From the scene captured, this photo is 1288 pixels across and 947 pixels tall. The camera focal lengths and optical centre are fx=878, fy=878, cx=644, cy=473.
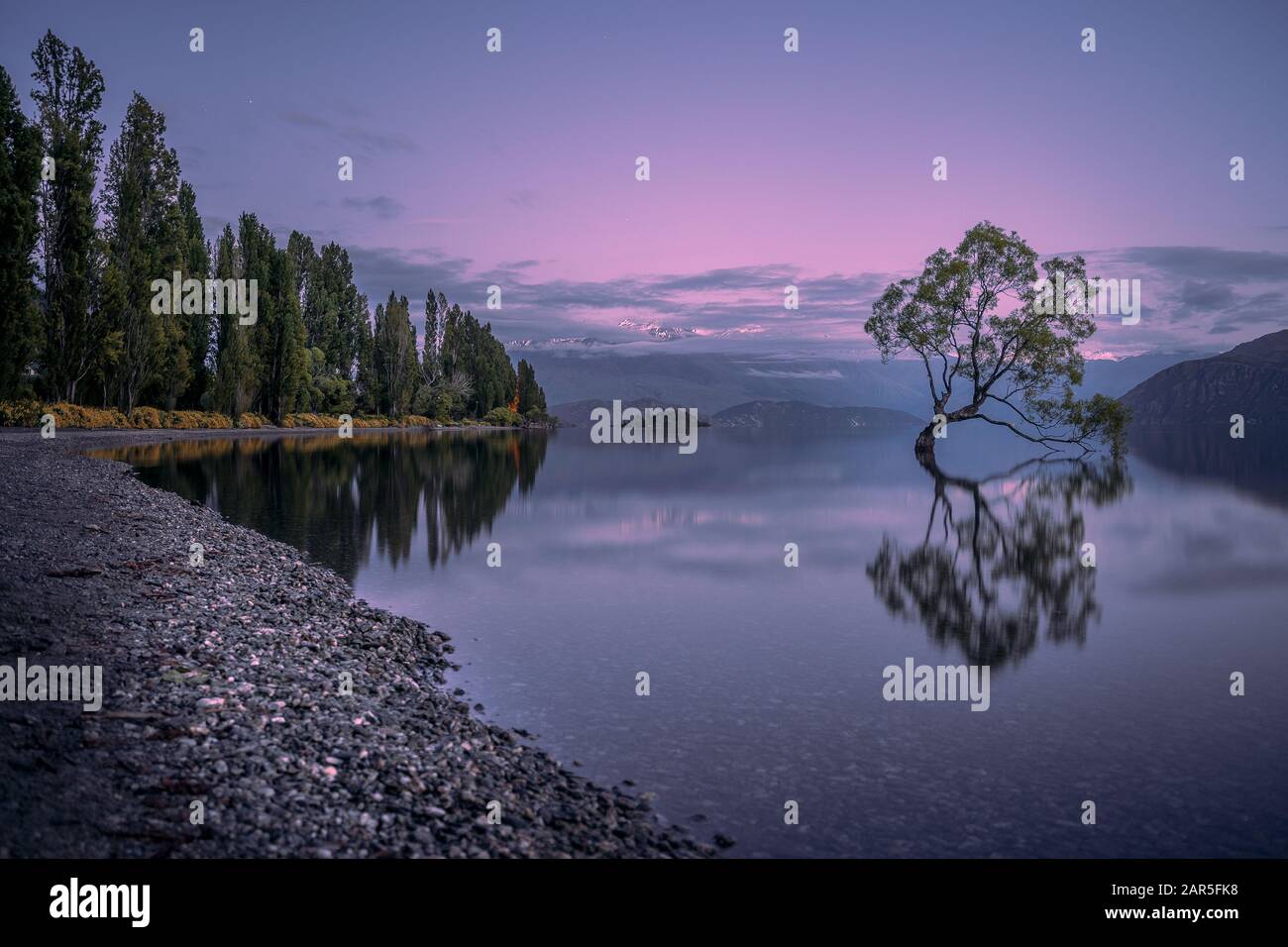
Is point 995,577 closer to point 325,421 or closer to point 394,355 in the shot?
point 325,421

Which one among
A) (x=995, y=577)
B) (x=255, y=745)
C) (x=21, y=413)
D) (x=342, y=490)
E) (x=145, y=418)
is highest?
(x=21, y=413)

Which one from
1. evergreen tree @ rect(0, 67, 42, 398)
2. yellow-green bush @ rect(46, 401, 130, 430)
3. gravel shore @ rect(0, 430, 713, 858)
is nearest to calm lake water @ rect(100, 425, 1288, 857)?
gravel shore @ rect(0, 430, 713, 858)

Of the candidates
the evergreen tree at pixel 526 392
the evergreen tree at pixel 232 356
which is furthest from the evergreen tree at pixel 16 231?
the evergreen tree at pixel 526 392

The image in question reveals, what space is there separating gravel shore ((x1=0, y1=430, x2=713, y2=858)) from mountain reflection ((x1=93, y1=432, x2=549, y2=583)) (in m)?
7.09

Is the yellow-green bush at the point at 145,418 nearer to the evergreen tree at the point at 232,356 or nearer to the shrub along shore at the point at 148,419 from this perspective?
the shrub along shore at the point at 148,419

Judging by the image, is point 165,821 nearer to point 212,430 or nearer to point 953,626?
point 953,626

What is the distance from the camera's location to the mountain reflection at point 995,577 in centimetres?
1658

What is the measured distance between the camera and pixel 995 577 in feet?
73.2

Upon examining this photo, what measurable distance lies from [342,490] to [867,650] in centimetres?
2911

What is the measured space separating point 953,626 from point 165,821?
14.1 metres

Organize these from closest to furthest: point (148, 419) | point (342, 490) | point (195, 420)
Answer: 1. point (342, 490)
2. point (148, 419)
3. point (195, 420)

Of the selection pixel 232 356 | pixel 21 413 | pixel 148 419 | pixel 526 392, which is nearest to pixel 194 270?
pixel 232 356

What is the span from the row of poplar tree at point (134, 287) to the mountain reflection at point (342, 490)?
9408 millimetres

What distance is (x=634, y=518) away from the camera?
35438 millimetres
